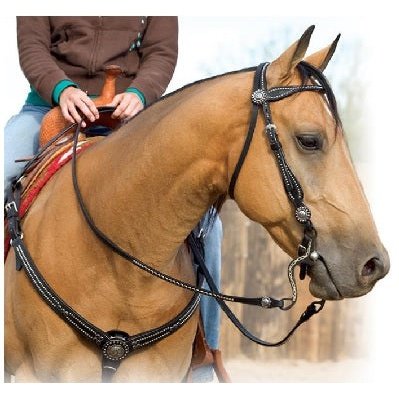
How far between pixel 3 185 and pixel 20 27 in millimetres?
1201

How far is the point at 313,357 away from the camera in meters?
13.0

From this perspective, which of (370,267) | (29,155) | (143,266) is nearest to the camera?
(370,267)

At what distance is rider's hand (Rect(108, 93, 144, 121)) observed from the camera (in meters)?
4.81

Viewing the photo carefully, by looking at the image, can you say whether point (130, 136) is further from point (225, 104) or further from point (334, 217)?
point (334, 217)

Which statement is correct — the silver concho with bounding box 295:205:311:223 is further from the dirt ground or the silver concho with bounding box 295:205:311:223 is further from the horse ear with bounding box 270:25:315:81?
the dirt ground

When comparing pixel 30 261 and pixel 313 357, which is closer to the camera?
pixel 30 261

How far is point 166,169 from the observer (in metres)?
3.87

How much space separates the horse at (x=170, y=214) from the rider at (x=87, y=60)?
68 cm

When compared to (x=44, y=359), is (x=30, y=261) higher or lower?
higher

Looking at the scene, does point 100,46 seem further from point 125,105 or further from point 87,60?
point 125,105

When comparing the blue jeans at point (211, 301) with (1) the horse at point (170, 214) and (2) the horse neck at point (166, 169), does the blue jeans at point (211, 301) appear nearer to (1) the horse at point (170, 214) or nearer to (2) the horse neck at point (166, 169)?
(1) the horse at point (170, 214)

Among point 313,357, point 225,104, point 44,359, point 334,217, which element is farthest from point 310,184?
point 313,357

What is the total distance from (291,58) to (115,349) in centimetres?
171

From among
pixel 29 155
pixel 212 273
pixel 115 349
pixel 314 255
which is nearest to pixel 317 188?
pixel 314 255
